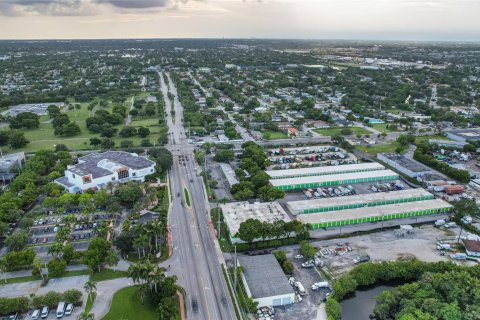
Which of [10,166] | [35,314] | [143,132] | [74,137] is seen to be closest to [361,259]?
[35,314]

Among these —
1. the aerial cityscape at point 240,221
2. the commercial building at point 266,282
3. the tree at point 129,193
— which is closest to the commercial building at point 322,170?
the aerial cityscape at point 240,221

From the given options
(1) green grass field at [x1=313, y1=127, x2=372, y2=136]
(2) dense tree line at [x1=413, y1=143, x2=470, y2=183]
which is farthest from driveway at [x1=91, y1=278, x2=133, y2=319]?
(1) green grass field at [x1=313, y1=127, x2=372, y2=136]

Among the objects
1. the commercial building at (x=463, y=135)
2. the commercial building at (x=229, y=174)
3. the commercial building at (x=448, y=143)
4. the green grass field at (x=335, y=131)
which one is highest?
the commercial building at (x=463, y=135)

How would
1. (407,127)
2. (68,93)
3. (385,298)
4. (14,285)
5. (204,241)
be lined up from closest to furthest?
(385,298)
(14,285)
(204,241)
(407,127)
(68,93)

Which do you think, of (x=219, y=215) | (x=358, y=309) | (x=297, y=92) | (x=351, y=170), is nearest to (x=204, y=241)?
(x=219, y=215)

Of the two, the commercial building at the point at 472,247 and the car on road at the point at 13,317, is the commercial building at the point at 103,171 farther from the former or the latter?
the commercial building at the point at 472,247

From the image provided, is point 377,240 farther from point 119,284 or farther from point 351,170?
point 119,284

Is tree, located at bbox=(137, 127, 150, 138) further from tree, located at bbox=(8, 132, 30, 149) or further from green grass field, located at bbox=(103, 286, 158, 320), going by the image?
green grass field, located at bbox=(103, 286, 158, 320)
